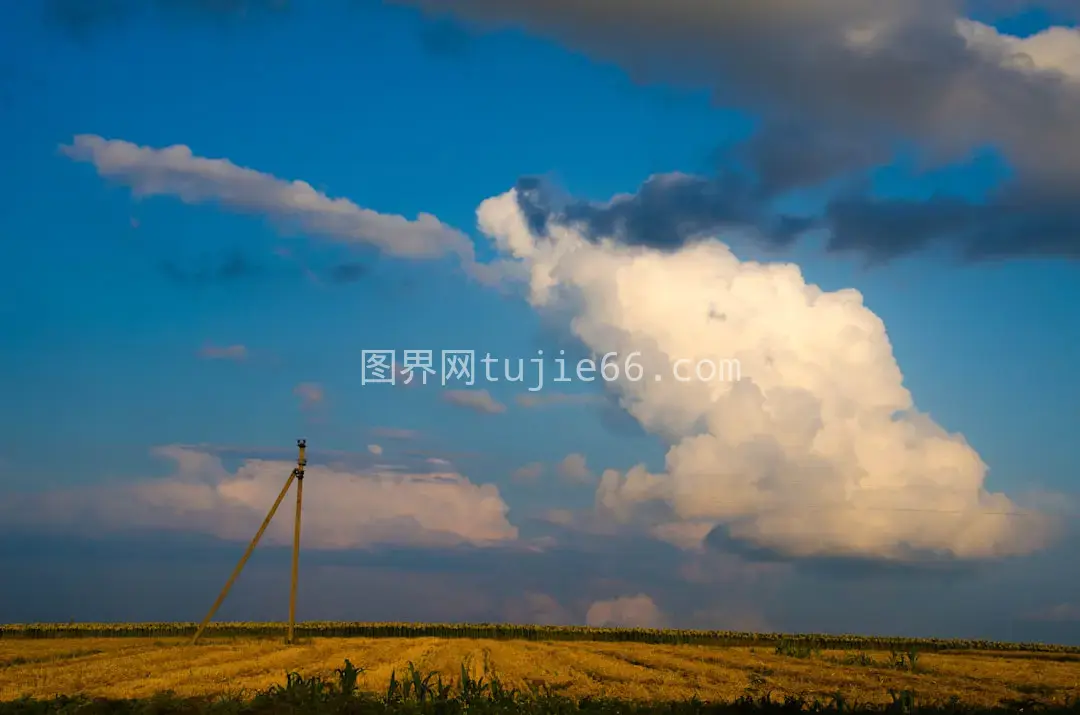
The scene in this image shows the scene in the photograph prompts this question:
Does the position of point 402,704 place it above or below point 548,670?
above

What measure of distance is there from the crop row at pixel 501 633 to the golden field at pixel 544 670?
40.1ft

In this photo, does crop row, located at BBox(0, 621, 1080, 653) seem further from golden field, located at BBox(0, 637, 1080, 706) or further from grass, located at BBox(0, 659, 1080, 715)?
grass, located at BBox(0, 659, 1080, 715)

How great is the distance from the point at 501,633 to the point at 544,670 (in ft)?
102

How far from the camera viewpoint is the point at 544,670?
34.4 metres

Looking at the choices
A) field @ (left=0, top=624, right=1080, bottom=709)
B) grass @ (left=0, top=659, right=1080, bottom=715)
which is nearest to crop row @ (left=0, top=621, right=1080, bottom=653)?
field @ (left=0, top=624, right=1080, bottom=709)

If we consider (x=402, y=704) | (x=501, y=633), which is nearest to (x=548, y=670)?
(x=402, y=704)

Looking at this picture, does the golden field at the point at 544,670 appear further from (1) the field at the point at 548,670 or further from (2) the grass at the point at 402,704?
(2) the grass at the point at 402,704

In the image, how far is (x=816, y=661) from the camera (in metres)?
41.8

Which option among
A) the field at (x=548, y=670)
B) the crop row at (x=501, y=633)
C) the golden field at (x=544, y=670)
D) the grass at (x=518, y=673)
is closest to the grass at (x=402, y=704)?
the grass at (x=518, y=673)

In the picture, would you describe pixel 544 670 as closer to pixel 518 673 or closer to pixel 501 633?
pixel 518 673

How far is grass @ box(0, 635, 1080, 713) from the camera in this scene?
1035 inches

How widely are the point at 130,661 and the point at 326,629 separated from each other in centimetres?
2873

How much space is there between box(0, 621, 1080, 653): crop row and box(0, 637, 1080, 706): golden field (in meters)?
12.2

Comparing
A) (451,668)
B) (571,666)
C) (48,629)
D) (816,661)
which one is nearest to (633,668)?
(571,666)
